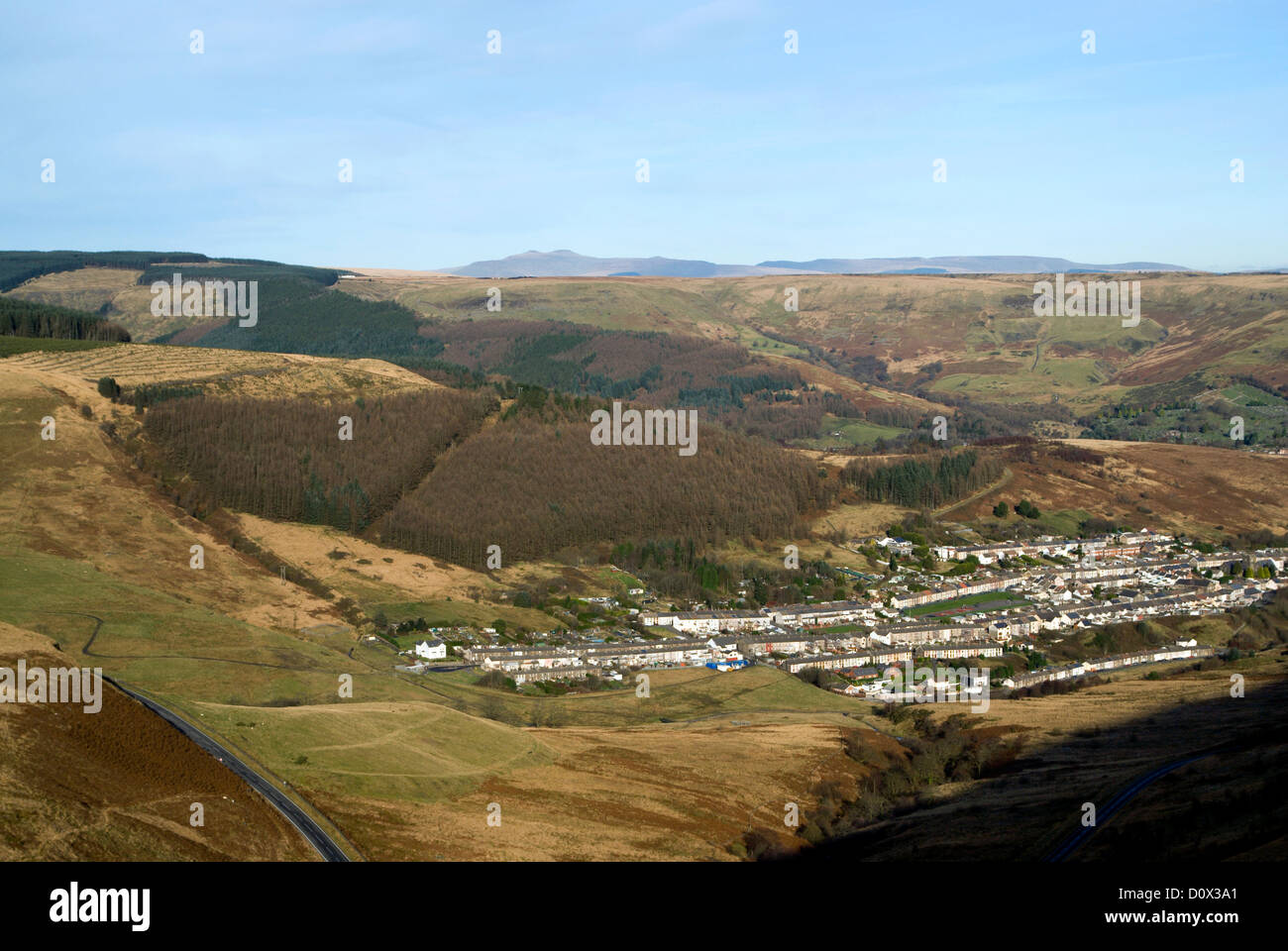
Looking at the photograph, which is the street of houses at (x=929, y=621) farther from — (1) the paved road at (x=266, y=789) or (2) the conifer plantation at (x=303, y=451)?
(2) the conifer plantation at (x=303, y=451)

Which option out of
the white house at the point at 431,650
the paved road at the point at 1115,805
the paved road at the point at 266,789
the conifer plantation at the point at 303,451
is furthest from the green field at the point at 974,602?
the paved road at the point at 266,789

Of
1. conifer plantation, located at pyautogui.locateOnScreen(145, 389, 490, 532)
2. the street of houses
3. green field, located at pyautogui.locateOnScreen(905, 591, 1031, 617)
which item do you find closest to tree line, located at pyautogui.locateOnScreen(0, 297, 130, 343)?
conifer plantation, located at pyautogui.locateOnScreen(145, 389, 490, 532)

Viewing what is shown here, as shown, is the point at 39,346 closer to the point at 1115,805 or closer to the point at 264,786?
the point at 264,786

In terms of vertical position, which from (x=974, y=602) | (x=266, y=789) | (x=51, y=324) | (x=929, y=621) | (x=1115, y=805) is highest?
(x=51, y=324)

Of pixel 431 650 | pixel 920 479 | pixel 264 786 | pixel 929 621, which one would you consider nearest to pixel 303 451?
pixel 431 650

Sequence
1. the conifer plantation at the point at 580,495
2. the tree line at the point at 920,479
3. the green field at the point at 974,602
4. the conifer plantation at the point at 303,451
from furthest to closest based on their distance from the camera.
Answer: the tree line at the point at 920,479 < the conifer plantation at the point at 580,495 < the conifer plantation at the point at 303,451 < the green field at the point at 974,602

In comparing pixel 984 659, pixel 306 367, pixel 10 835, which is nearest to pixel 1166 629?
pixel 984 659
